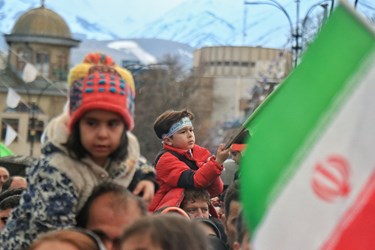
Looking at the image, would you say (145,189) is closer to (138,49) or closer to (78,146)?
(78,146)

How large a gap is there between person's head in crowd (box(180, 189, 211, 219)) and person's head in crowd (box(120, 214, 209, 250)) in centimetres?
496

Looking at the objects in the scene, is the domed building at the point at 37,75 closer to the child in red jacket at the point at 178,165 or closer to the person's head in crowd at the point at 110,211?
the child in red jacket at the point at 178,165

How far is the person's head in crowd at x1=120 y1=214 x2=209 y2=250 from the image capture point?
5.21m

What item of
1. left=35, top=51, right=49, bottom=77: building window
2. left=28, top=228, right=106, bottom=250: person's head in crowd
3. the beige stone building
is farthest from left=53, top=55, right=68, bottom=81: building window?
left=28, top=228, right=106, bottom=250: person's head in crowd

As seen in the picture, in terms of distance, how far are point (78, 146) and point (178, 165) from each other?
14.5ft

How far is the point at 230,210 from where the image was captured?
8523 mm

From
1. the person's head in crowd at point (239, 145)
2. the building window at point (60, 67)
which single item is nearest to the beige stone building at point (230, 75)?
the building window at point (60, 67)

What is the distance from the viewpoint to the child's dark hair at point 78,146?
5.98m

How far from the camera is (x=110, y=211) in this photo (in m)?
5.89

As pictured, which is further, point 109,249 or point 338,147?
point 109,249

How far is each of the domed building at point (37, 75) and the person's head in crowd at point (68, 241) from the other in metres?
57.2

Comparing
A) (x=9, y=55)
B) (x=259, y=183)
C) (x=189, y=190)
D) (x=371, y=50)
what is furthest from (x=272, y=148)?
(x=9, y=55)

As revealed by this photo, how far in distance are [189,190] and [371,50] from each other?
18.2 feet

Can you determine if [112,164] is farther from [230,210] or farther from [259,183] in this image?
[230,210]
